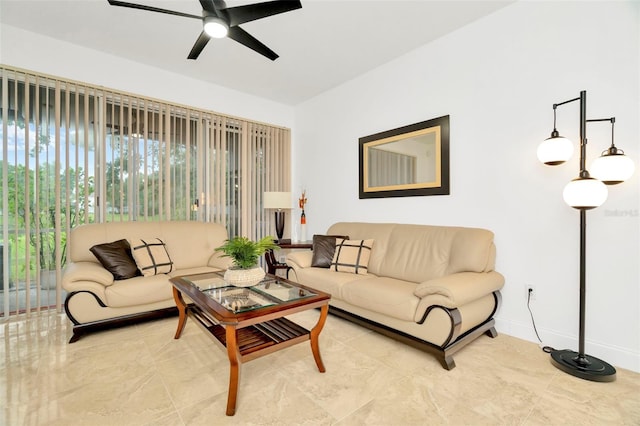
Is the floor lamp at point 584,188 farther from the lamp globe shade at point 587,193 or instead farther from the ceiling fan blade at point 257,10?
the ceiling fan blade at point 257,10

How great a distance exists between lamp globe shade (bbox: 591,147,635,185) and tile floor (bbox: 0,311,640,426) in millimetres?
1284

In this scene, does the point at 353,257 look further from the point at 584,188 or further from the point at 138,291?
the point at 138,291

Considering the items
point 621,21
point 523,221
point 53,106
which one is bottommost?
point 523,221

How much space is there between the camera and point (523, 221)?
2461 millimetres

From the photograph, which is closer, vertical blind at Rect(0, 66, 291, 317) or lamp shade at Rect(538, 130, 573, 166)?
lamp shade at Rect(538, 130, 573, 166)

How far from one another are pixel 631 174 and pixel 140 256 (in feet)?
13.0

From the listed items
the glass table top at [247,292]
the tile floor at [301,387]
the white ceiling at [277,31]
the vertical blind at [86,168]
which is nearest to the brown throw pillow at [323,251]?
the glass table top at [247,292]

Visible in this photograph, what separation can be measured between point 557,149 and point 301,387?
2.37 meters

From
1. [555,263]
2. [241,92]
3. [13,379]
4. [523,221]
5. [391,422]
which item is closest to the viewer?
[391,422]

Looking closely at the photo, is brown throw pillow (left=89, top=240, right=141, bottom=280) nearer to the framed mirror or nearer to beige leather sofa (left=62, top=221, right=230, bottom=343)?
beige leather sofa (left=62, top=221, right=230, bottom=343)

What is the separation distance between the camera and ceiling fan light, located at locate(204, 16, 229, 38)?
2.02 m

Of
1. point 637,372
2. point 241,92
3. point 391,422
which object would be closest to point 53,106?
point 241,92

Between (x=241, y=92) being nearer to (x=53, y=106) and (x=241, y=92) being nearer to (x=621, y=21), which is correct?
(x=53, y=106)

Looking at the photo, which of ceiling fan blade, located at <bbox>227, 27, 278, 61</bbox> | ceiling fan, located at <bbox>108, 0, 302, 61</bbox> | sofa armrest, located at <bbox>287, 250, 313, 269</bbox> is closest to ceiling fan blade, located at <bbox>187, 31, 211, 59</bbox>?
ceiling fan, located at <bbox>108, 0, 302, 61</bbox>
